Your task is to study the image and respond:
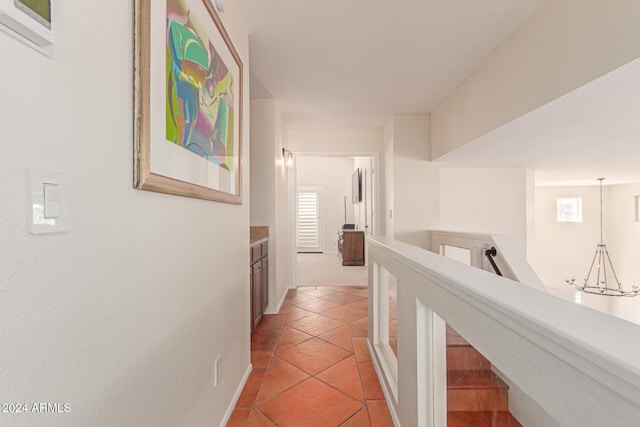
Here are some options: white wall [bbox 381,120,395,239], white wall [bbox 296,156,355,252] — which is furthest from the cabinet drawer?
white wall [bbox 296,156,355,252]

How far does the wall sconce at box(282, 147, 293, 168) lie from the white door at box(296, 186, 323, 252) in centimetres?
440

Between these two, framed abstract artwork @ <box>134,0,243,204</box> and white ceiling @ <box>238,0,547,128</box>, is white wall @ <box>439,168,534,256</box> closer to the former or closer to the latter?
white ceiling @ <box>238,0,547,128</box>

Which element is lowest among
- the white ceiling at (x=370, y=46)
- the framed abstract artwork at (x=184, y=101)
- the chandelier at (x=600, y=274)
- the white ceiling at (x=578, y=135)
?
the chandelier at (x=600, y=274)

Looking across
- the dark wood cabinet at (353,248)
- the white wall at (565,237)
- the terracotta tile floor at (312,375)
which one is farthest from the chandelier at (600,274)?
the terracotta tile floor at (312,375)

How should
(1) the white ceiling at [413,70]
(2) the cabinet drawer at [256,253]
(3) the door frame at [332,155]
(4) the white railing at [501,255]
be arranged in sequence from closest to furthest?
1. (1) the white ceiling at [413,70]
2. (4) the white railing at [501,255]
3. (2) the cabinet drawer at [256,253]
4. (3) the door frame at [332,155]

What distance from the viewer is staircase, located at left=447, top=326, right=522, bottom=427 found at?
91 centimetres

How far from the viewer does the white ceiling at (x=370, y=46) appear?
6.44 feet

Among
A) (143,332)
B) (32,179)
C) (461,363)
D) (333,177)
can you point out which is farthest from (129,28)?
(333,177)

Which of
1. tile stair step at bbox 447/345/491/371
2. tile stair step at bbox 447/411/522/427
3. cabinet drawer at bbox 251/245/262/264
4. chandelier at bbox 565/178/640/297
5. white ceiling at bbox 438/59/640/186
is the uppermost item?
white ceiling at bbox 438/59/640/186

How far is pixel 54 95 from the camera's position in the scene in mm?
610

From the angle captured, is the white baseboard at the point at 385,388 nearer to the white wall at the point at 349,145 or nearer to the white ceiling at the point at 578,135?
the white ceiling at the point at 578,135

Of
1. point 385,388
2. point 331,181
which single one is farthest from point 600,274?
point 385,388

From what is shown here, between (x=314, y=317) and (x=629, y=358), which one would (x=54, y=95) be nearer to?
(x=629, y=358)

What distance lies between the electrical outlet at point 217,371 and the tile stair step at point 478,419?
3.51 ft
